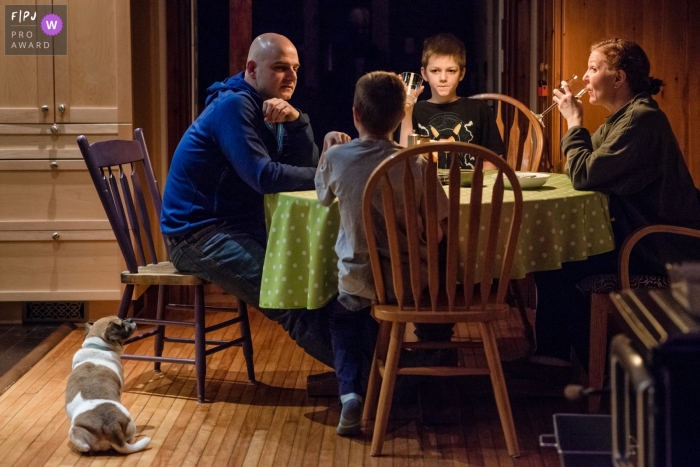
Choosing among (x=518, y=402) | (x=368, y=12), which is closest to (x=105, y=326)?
(x=518, y=402)

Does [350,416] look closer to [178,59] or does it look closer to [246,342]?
[246,342]

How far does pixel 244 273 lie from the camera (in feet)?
9.85

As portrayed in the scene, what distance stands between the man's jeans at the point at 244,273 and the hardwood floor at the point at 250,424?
0.79 ft

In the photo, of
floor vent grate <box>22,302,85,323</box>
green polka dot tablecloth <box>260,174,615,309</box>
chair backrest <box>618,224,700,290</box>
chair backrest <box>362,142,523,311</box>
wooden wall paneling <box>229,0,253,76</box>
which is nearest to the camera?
chair backrest <box>362,142,523,311</box>

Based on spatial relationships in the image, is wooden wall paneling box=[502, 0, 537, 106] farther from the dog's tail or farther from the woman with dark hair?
the dog's tail

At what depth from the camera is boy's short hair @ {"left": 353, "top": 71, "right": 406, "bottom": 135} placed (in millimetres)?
2559

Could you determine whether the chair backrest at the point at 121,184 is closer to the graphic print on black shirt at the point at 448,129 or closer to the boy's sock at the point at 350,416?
the boy's sock at the point at 350,416

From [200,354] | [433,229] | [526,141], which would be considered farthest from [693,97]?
[200,354]

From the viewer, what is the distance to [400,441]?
8.95 ft

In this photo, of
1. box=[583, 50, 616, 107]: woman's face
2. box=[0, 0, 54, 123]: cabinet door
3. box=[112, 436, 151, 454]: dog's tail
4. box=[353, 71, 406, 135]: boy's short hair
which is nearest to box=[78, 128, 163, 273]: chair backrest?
box=[112, 436, 151, 454]: dog's tail

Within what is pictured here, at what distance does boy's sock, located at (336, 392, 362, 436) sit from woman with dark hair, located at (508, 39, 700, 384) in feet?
2.57

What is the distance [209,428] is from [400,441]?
22.8 inches

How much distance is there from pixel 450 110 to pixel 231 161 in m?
1.16

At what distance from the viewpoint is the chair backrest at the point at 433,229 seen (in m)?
2.40
